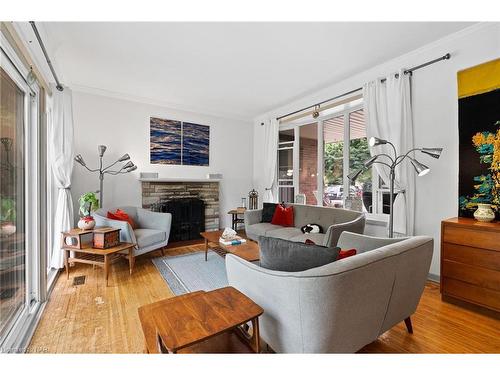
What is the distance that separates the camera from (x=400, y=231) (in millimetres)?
2943

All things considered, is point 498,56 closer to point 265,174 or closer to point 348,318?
point 348,318

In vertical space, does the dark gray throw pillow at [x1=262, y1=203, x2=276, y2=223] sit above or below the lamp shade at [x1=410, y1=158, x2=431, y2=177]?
below

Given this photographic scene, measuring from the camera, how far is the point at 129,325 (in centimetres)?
194

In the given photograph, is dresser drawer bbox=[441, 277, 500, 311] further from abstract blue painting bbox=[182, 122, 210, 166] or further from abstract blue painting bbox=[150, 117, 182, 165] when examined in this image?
abstract blue painting bbox=[150, 117, 182, 165]

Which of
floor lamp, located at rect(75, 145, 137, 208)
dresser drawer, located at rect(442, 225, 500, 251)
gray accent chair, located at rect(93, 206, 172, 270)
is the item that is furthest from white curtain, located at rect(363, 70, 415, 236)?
floor lamp, located at rect(75, 145, 137, 208)

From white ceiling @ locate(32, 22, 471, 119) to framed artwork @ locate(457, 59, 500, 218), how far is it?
1.97ft

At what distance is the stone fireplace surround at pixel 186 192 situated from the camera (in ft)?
14.8

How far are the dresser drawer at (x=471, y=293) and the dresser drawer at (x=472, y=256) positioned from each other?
0.20 m

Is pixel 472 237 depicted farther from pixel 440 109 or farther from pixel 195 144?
pixel 195 144

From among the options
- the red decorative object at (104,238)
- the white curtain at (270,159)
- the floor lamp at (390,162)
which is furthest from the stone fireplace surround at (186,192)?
the floor lamp at (390,162)

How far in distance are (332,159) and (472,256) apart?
2.41m

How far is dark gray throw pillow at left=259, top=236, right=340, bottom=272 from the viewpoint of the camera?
4.32 ft

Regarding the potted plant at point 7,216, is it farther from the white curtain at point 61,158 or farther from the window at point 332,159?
the window at point 332,159

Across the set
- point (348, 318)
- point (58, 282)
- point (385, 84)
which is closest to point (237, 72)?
point (385, 84)
